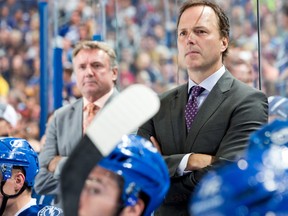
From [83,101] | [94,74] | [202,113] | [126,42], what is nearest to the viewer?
[202,113]

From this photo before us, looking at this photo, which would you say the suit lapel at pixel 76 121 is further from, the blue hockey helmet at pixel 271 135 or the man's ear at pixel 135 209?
the blue hockey helmet at pixel 271 135

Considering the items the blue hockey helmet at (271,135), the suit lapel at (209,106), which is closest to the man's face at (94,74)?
the suit lapel at (209,106)

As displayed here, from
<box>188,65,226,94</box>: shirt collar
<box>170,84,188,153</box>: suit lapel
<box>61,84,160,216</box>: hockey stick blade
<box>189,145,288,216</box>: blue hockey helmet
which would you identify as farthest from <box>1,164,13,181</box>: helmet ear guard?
<box>189,145,288,216</box>: blue hockey helmet

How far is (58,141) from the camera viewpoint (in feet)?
15.1

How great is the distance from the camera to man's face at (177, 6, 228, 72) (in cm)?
336

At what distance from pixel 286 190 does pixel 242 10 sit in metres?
4.46

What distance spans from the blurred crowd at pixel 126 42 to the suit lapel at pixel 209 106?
1.45 meters

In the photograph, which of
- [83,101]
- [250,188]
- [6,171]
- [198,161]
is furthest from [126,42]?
[250,188]

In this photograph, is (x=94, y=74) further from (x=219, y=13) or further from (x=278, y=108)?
(x=219, y=13)

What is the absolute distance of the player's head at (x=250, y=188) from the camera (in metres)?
1.49

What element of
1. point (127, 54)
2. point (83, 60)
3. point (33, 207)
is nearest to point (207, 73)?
point (33, 207)

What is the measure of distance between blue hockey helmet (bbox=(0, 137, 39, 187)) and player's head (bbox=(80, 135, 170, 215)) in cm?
144

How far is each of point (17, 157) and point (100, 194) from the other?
59.5 inches

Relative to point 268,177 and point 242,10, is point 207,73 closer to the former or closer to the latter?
point 268,177
